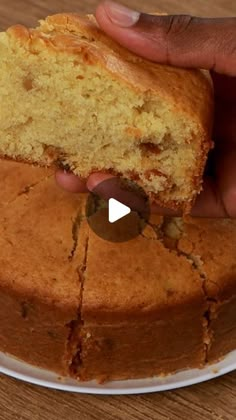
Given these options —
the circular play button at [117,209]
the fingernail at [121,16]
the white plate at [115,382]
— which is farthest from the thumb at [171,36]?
the white plate at [115,382]

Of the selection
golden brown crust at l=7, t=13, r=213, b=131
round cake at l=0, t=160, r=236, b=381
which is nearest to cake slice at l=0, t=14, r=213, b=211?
golden brown crust at l=7, t=13, r=213, b=131

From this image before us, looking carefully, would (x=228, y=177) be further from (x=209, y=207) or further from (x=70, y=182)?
(x=70, y=182)

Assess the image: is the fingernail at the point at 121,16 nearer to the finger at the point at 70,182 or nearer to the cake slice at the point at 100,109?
the cake slice at the point at 100,109

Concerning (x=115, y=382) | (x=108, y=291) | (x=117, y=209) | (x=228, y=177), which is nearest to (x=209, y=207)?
(x=228, y=177)

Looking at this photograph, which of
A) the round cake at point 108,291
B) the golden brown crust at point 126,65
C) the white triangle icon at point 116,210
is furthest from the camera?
the white triangle icon at point 116,210

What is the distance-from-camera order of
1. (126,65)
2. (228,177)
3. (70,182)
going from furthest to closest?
(228,177), (70,182), (126,65)

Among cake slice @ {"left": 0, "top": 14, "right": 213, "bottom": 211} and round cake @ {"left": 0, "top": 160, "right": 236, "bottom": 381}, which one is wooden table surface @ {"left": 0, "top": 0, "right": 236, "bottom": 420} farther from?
cake slice @ {"left": 0, "top": 14, "right": 213, "bottom": 211}
